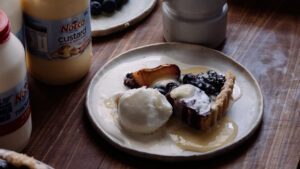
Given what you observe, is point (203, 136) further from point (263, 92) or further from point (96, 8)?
point (96, 8)

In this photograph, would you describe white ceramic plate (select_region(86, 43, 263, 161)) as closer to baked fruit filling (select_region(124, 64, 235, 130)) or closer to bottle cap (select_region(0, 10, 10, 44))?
baked fruit filling (select_region(124, 64, 235, 130))

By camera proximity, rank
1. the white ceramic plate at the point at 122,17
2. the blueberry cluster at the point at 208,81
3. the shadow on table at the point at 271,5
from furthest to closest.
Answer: the shadow on table at the point at 271,5
the white ceramic plate at the point at 122,17
the blueberry cluster at the point at 208,81

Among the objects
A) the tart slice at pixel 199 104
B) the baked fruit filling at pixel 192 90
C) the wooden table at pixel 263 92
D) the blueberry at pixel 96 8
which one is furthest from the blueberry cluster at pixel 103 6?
the tart slice at pixel 199 104

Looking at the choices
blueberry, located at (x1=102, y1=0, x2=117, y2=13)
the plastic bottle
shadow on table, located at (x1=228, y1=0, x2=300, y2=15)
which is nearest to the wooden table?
shadow on table, located at (x1=228, y1=0, x2=300, y2=15)

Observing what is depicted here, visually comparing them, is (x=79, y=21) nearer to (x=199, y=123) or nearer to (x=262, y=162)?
(x=199, y=123)

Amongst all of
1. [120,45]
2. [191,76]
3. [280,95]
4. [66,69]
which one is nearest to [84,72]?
[66,69]

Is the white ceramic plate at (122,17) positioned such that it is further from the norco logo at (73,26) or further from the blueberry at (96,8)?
the norco logo at (73,26)
